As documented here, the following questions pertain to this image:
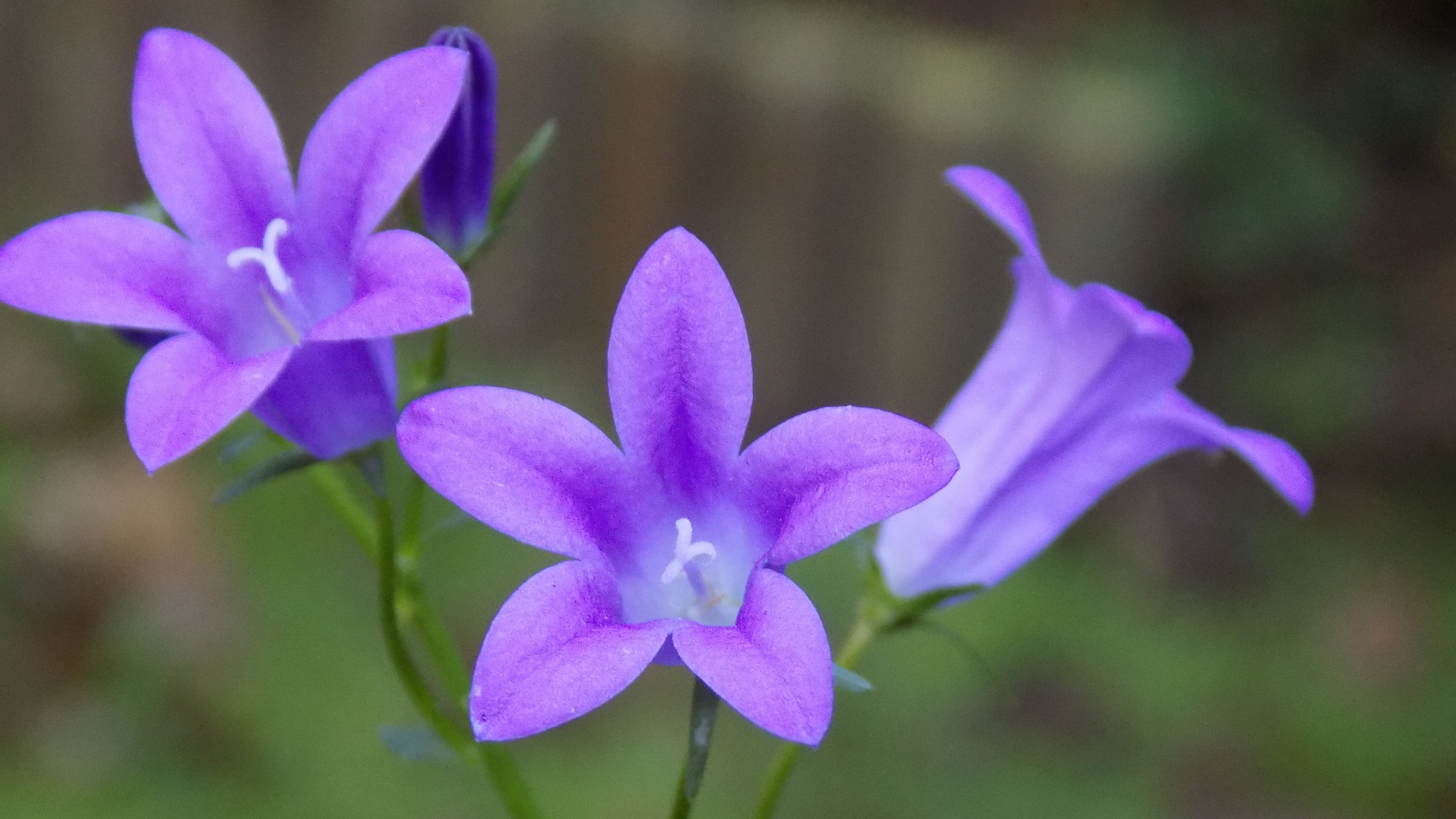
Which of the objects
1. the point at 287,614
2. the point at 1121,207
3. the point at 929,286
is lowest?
the point at 287,614

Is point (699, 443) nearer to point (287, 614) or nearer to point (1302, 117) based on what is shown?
point (287, 614)

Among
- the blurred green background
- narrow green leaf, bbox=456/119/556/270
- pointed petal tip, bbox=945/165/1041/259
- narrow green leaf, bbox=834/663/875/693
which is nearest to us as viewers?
narrow green leaf, bbox=834/663/875/693

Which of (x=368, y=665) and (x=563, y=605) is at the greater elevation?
(x=563, y=605)

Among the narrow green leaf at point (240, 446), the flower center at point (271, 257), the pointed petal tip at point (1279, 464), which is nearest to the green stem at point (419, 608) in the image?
the narrow green leaf at point (240, 446)

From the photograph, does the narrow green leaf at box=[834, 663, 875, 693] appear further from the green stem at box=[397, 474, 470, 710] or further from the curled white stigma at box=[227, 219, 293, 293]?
the curled white stigma at box=[227, 219, 293, 293]

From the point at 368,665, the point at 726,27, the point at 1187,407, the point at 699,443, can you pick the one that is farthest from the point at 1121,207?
the point at 699,443

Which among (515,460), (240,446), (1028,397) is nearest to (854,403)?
(1028,397)

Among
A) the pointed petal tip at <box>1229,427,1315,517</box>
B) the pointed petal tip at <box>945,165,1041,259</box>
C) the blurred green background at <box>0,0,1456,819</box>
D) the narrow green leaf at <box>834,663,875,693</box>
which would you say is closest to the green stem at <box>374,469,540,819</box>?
the narrow green leaf at <box>834,663,875,693</box>
